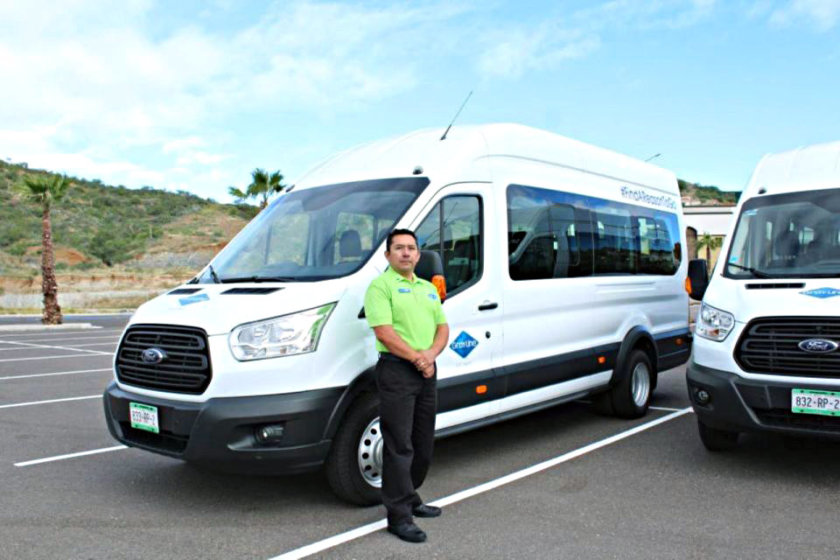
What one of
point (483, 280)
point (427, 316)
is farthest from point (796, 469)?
point (427, 316)

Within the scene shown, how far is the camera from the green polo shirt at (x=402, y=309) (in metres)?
4.50

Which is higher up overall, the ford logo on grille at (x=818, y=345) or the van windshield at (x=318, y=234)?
the van windshield at (x=318, y=234)

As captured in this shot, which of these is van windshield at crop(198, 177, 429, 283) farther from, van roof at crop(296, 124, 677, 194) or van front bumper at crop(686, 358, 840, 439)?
van front bumper at crop(686, 358, 840, 439)

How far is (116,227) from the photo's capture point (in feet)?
212

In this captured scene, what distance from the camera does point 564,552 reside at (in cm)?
431

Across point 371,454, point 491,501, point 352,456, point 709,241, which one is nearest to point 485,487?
point 491,501

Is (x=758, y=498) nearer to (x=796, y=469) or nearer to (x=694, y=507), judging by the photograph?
(x=694, y=507)

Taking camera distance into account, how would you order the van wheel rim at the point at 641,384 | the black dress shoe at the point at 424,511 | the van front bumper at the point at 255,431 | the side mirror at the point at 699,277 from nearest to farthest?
the van front bumper at the point at 255,431
the black dress shoe at the point at 424,511
the side mirror at the point at 699,277
the van wheel rim at the point at 641,384

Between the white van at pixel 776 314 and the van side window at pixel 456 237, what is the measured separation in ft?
6.22

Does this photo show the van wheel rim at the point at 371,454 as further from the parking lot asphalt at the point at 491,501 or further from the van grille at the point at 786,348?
the van grille at the point at 786,348

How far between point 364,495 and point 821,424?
315cm

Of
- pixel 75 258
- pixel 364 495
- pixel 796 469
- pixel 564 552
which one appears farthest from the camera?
pixel 75 258

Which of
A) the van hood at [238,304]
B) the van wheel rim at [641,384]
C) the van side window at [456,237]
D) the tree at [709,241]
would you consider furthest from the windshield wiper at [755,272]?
the tree at [709,241]

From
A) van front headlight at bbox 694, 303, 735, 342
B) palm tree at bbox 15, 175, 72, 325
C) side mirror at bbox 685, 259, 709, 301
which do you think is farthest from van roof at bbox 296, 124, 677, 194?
palm tree at bbox 15, 175, 72, 325
